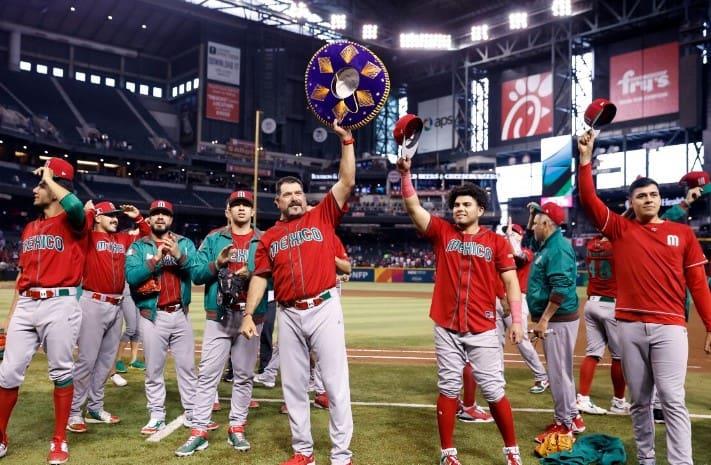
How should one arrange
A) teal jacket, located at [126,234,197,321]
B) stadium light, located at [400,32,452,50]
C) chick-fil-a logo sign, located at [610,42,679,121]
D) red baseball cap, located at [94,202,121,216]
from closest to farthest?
teal jacket, located at [126,234,197,321] < red baseball cap, located at [94,202,121,216] < chick-fil-a logo sign, located at [610,42,679,121] < stadium light, located at [400,32,452,50]

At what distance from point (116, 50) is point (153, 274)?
54654mm

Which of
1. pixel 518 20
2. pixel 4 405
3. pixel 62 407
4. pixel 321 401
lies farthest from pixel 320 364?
pixel 518 20

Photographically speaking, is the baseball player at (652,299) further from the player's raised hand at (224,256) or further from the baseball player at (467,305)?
the player's raised hand at (224,256)

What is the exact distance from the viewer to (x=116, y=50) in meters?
53.7

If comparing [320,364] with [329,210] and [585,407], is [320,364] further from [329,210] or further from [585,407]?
[585,407]

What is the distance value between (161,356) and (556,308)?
3.75 metres

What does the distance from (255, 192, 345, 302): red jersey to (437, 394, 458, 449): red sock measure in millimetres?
1300

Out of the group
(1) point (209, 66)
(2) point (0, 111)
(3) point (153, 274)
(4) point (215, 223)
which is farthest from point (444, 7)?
(3) point (153, 274)

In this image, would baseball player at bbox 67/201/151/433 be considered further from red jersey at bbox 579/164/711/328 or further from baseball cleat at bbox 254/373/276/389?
red jersey at bbox 579/164/711/328

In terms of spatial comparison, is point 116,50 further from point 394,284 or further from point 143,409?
point 143,409

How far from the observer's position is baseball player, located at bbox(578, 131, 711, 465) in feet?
13.7

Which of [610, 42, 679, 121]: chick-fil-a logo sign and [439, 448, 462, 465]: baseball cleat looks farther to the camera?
[610, 42, 679, 121]: chick-fil-a logo sign

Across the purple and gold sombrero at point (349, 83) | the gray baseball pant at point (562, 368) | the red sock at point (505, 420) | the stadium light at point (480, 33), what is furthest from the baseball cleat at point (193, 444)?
the stadium light at point (480, 33)

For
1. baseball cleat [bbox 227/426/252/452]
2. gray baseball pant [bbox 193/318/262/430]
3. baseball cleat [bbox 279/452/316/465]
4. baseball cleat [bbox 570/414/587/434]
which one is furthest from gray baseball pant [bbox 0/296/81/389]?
baseball cleat [bbox 570/414/587/434]
